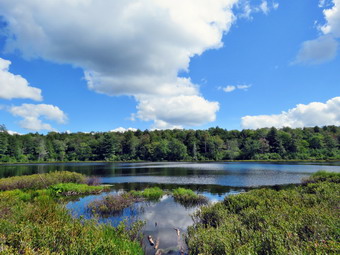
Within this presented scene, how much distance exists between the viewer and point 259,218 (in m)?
10.1

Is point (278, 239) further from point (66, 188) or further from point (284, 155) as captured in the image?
point (284, 155)

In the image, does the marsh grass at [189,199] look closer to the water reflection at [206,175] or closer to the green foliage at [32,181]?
the water reflection at [206,175]

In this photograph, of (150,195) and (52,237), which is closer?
(52,237)

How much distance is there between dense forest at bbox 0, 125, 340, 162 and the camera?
131125 millimetres

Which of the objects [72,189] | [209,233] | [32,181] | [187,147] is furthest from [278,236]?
[187,147]

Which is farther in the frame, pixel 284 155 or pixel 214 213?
pixel 284 155

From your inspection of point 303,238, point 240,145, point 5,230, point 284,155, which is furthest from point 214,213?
point 240,145

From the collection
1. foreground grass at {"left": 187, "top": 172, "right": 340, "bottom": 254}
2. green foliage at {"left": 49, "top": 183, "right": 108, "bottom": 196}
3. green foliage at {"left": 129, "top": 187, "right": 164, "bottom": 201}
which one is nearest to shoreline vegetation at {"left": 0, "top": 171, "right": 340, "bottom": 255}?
foreground grass at {"left": 187, "top": 172, "right": 340, "bottom": 254}

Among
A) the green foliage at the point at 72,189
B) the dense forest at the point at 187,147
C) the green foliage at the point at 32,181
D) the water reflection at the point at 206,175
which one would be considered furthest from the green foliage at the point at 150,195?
the dense forest at the point at 187,147

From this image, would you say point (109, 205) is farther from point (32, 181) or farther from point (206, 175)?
point (206, 175)

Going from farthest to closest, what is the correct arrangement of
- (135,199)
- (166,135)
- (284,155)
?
(166,135) → (284,155) → (135,199)

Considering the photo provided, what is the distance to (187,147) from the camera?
159 metres

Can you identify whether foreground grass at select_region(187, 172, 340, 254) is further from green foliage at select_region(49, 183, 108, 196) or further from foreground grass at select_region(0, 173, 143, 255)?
green foliage at select_region(49, 183, 108, 196)

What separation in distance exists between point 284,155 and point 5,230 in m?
146
